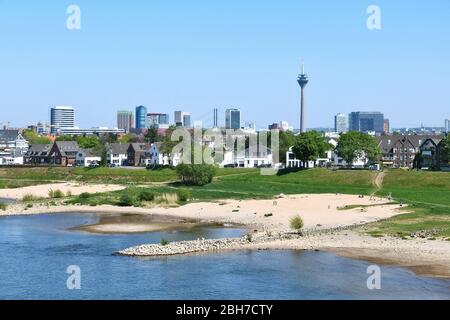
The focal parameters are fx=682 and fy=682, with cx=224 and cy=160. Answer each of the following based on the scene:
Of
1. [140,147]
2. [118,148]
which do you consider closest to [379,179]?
[140,147]

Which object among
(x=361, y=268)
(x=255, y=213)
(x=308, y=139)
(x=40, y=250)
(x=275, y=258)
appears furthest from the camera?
(x=308, y=139)

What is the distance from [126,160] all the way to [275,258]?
11416 centimetres

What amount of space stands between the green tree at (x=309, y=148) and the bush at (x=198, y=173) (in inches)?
840

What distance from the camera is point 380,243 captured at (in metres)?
51.6

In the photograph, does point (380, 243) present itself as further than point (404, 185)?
No

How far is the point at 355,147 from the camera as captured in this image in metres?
125

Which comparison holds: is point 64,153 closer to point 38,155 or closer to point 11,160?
point 38,155

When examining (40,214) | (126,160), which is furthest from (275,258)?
(126,160)

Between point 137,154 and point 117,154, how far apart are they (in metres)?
6.43

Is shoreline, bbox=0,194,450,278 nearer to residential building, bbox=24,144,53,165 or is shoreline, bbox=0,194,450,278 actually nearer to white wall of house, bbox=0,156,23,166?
residential building, bbox=24,144,53,165

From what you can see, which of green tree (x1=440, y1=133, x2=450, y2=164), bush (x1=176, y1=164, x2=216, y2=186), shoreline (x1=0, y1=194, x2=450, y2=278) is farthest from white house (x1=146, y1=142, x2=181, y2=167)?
shoreline (x1=0, y1=194, x2=450, y2=278)

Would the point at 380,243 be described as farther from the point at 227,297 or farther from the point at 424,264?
the point at 227,297

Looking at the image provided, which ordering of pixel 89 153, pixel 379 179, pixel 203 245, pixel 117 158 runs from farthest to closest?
pixel 117 158 < pixel 89 153 < pixel 379 179 < pixel 203 245

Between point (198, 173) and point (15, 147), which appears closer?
point (198, 173)
